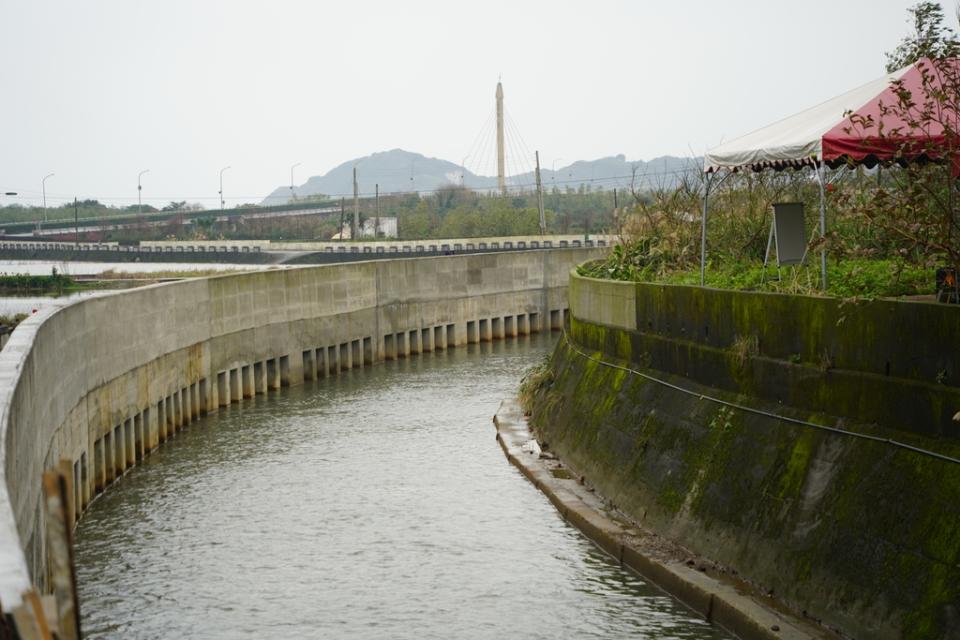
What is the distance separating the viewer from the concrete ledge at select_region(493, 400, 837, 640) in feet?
41.4

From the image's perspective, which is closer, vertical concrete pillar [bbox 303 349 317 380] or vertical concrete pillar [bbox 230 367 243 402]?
vertical concrete pillar [bbox 230 367 243 402]

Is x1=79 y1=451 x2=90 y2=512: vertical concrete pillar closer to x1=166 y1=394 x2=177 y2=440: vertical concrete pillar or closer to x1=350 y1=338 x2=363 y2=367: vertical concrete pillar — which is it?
x1=166 y1=394 x2=177 y2=440: vertical concrete pillar

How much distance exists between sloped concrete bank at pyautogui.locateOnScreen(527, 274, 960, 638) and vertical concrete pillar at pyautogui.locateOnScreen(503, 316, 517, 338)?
3227cm

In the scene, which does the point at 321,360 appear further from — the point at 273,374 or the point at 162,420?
the point at 162,420

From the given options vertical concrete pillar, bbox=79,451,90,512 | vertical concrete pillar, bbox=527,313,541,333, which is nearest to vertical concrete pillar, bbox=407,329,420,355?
vertical concrete pillar, bbox=527,313,541,333

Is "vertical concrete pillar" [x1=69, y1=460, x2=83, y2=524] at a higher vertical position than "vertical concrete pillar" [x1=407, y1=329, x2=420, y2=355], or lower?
higher

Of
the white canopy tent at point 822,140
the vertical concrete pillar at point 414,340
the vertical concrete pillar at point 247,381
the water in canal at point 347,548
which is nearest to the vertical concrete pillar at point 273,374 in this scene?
the vertical concrete pillar at point 247,381

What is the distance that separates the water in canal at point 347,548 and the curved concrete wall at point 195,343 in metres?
1.34

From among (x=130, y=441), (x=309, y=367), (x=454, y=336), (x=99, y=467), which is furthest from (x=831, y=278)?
(x=454, y=336)

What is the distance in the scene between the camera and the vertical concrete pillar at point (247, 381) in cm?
3603

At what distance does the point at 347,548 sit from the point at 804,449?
7418 mm

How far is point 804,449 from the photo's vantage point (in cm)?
1396

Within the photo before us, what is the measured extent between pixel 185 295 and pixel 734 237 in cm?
1460

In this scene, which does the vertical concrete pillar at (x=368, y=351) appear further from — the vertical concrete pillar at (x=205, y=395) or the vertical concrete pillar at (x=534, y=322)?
the vertical concrete pillar at (x=534, y=322)
